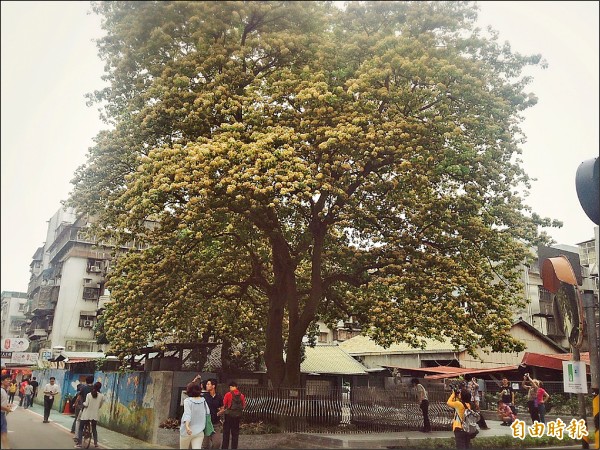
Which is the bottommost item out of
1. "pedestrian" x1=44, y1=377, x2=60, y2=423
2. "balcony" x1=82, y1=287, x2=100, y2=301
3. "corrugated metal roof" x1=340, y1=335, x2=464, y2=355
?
"pedestrian" x1=44, y1=377, x2=60, y2=423

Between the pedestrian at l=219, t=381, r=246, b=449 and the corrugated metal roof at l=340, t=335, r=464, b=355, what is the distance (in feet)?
87.1

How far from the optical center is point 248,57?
1827 cm

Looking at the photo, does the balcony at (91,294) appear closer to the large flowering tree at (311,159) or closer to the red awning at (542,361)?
the large flowering tree at (311,159)

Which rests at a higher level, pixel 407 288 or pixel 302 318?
pixel 407 288

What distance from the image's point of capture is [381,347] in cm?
4622

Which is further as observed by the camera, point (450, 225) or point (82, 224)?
point (82, 224)

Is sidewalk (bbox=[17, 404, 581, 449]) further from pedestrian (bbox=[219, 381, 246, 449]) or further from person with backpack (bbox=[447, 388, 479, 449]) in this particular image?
person with backpack (bbox=[447, 388, 479, 449])

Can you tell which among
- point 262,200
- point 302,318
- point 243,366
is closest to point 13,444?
point 262,200

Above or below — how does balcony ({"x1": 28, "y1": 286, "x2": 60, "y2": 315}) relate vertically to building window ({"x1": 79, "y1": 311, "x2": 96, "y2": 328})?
above

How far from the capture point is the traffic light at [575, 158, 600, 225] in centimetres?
1243

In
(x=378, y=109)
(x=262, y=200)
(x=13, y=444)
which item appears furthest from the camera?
(x=378, y=109)

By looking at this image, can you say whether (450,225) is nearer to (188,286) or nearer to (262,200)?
(262,200)

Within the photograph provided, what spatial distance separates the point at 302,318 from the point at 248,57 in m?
9.77

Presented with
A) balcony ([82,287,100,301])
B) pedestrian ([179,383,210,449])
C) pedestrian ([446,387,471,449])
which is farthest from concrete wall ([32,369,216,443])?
balcony ([82,287,100,301])
